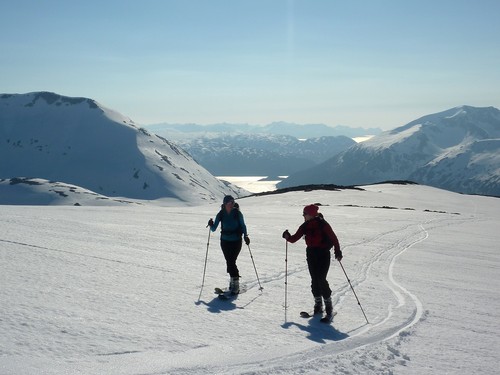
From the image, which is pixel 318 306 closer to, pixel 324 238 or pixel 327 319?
pixel 327 319

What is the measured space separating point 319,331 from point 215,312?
81.0 inches

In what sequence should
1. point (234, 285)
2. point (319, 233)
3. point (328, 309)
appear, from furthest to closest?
point (234, 285) → point (319, 233) → point (328, 309)

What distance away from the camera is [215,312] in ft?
30.6

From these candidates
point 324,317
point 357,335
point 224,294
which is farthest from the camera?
point 224,294

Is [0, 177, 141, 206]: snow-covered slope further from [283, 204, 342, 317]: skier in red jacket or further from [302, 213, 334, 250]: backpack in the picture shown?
[302, 213, 334, 250]: backpack

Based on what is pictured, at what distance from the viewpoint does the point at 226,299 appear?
1045 centimetres

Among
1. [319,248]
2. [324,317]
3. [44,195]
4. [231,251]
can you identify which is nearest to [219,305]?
[231,251]

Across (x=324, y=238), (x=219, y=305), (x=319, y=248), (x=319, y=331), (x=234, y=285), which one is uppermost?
(x=324, y=238)

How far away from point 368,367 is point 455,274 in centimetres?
949

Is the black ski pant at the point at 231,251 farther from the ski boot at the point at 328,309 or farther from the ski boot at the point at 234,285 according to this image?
the ski boot at the point at 328,309

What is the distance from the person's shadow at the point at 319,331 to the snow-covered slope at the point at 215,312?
0.04 meters

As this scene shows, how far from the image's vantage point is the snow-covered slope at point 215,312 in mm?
6727

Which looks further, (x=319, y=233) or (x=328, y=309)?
(x=319, y=233)

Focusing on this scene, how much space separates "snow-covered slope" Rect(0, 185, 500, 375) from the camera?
6727 mm
